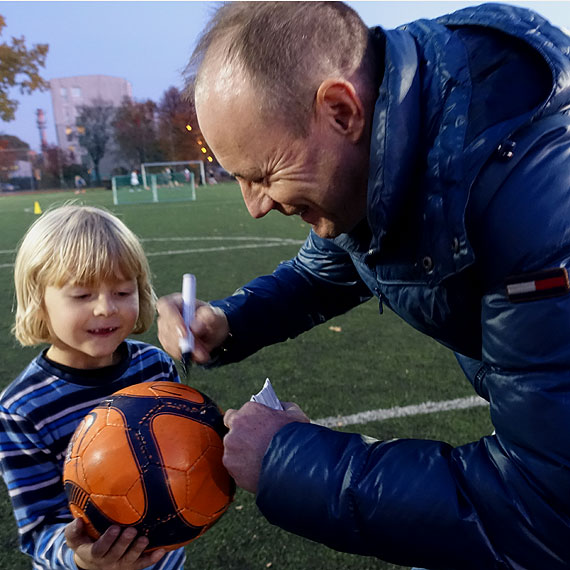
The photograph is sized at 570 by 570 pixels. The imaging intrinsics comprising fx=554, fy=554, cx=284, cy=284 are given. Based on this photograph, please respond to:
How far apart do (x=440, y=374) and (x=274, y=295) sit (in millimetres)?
2801

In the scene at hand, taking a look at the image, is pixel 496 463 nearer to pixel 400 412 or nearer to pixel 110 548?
pixel 110 548

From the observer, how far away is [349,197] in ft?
5.49

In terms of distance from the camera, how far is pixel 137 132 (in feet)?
249

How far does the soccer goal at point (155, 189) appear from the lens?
30.9 m

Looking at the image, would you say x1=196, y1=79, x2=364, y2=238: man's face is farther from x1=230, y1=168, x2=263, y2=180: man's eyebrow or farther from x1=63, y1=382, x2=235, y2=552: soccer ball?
x1=63, y1=382, x2=235, y2=552: soccer ball

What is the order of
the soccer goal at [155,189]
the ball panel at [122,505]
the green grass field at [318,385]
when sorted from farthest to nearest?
the soccer goal at [155,189] → the green grass field at [318,385] → the ball panel at [122,505]

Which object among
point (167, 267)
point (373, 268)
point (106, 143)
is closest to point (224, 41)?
point (373, 268)

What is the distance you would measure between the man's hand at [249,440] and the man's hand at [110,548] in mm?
393

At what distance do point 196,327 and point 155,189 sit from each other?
98.4 feet

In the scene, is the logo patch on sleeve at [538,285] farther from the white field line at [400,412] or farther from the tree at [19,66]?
the tree at [19,66]

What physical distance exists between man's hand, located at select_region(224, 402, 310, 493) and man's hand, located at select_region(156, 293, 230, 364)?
58 cm

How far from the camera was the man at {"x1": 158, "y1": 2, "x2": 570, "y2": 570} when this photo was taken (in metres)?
1.27

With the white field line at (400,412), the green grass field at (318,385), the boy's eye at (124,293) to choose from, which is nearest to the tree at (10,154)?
the green grass field at (318,385)

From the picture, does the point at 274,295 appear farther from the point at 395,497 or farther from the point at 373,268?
the point at 395,497
